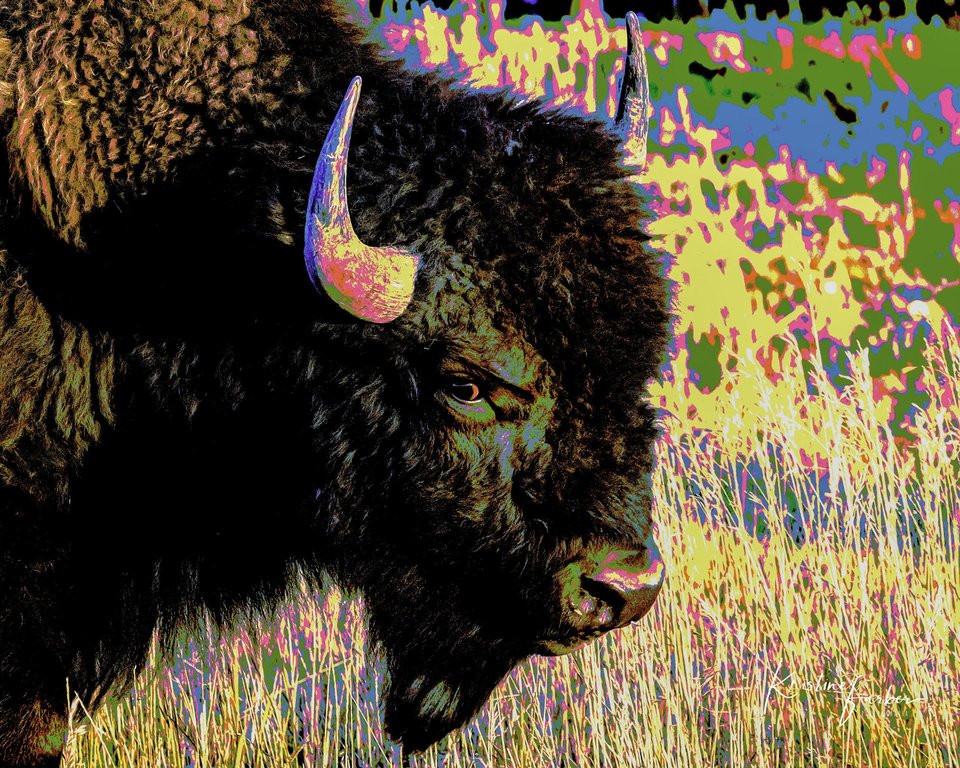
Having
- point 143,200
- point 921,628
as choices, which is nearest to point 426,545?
point 143,200

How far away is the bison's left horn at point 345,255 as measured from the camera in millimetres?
2555

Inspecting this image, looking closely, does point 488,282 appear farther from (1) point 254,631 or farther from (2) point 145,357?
(1) point 254,631

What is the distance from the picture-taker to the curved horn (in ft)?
10.5

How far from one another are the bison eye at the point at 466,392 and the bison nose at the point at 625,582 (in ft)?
1.53

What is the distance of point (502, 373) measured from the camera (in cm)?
273

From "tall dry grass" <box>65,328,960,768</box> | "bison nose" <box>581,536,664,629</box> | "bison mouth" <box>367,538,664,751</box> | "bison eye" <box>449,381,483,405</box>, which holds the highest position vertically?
"bison eye" <box>449,381,483,405</box>

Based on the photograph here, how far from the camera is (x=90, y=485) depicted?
123 inches

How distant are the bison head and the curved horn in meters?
0.17

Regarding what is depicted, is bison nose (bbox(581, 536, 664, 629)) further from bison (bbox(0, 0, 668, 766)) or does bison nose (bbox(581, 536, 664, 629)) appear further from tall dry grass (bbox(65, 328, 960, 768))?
tall dry grass (bbox(65, 328, 960, 768))

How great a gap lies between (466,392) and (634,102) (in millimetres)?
1037

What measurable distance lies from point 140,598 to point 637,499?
1.41 m
